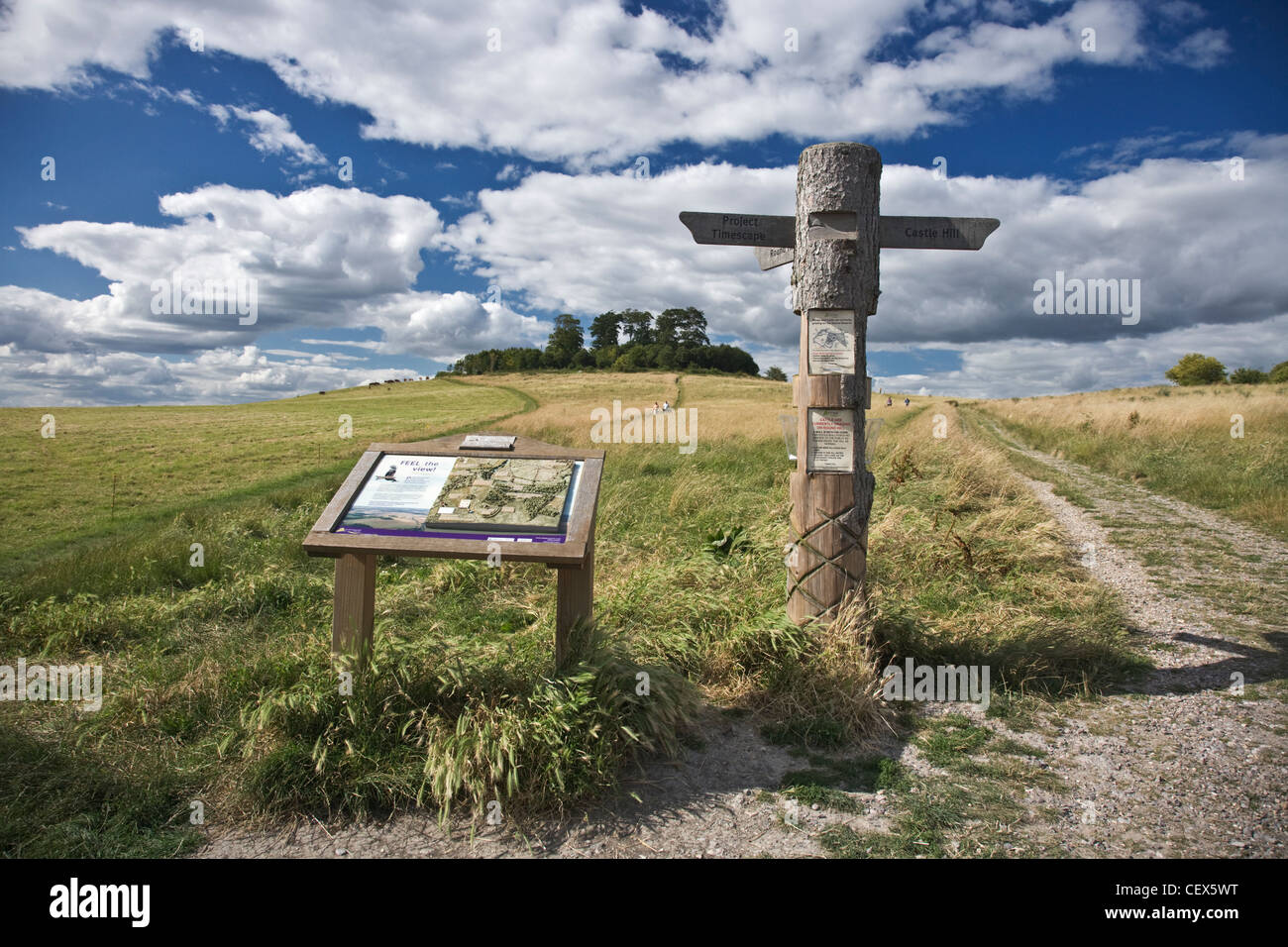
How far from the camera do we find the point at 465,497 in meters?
4.19

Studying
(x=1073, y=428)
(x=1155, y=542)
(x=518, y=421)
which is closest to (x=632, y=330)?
(x=518, y=421)

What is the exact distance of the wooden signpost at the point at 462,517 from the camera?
3885 millimetres

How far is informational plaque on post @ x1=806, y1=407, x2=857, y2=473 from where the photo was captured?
4.89 m

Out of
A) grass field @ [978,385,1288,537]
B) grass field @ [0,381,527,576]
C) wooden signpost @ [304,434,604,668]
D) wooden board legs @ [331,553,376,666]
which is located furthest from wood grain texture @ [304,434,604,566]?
grass field @ [978,385,1288,537]

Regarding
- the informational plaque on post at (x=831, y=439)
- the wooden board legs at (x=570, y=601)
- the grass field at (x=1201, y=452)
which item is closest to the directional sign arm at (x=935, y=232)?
the informational plaque on post at (x=831, y=439)

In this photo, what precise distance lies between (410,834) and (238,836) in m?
0.78

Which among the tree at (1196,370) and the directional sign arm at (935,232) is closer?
the directional sign arm at (935,232)

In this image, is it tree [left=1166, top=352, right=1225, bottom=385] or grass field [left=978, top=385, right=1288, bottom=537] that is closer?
grass field [left=978, top=385, right=1288, bottom=537]

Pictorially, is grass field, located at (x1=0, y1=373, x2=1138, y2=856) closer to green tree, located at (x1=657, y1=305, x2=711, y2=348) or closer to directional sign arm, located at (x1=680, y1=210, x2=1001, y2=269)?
directional sign arm, located at (x1=680, y1=210, x2=1001, y2=269)

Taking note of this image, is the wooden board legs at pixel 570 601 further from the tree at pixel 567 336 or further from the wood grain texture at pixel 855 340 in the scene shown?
the tree at pixel 567 336

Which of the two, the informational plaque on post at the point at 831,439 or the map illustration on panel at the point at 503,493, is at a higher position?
the informational plaque on post at the point at 831,439

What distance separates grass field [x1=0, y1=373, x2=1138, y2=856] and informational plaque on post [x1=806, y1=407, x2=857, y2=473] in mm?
1111

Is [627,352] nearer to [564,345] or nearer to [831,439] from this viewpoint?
[564,345]

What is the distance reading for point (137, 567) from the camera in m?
7.38
